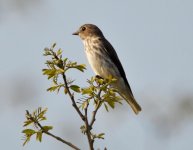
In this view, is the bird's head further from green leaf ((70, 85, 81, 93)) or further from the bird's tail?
green leaf ((70, 85, 81, 93))

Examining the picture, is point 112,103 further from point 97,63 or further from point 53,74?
point 97,63

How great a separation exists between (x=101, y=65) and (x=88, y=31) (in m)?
1.49

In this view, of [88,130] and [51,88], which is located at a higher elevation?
[51,88]

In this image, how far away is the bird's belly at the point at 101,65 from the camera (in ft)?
31.0

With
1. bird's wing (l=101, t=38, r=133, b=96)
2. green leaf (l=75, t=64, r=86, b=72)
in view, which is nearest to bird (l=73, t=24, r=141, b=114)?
bird's wing (l=101, t=38, r=133, b=96)

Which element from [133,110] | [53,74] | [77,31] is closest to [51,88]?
[53,74]

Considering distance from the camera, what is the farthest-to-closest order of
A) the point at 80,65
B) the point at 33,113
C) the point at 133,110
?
1. the point at 133,110
2. the point at 80,65
3. the point at 33,113

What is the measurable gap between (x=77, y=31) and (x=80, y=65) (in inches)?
261

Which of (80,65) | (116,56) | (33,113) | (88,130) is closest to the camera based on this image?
(88,130)

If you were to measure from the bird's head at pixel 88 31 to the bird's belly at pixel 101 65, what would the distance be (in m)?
0.97

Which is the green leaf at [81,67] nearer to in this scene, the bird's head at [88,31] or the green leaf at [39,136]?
the green leaf at [39,136]

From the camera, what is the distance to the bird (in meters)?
9.51

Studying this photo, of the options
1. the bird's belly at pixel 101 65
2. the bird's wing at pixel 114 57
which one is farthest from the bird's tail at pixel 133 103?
the bird's belly at pixel 101 65

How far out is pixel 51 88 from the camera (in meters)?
4.23
